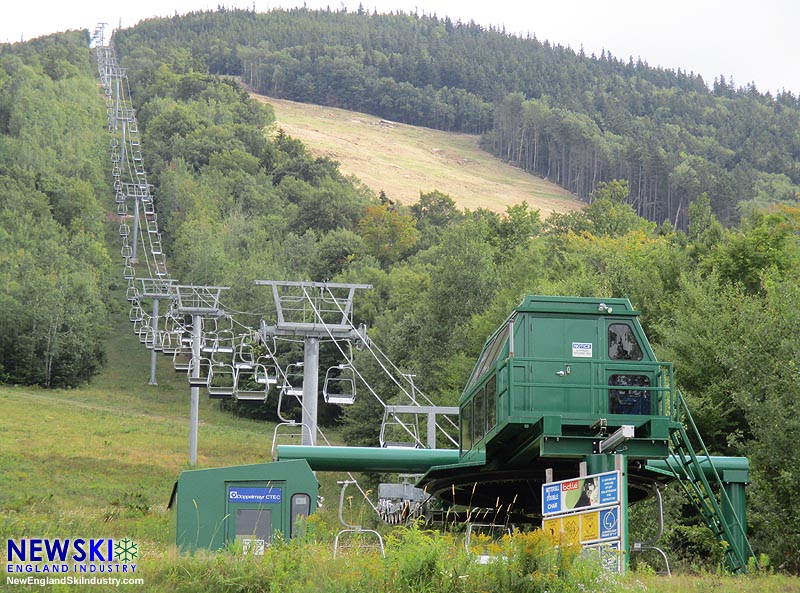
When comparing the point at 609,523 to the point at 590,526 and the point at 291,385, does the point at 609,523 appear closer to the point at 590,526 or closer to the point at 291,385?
the point at 590,526

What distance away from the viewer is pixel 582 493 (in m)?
17.1

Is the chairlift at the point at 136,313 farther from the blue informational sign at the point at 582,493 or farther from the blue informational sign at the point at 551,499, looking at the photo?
the blue informational sign at the point at 582,493

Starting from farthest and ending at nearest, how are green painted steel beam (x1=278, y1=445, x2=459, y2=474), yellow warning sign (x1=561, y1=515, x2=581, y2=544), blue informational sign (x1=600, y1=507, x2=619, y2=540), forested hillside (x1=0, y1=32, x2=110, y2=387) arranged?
forested hillside (x1=0, y1=32, x2=110, y2=387) < green painted steel beam (x1=278, y1=445, x2=459, y2=474) < yellow warning sign (x1=561, y1=515, x2=581, y2=544) < blue informational sign (x1=600, y1=507, x2=619, y2=540)

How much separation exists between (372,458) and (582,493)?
11.4m

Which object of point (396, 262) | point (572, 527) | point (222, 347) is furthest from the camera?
point (396, 262)

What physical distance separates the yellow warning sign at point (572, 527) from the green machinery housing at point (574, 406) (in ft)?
5.79

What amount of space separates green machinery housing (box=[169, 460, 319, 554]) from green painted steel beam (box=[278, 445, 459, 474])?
7.27 metres

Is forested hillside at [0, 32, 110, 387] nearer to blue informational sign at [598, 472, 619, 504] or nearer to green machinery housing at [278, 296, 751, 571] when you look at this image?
green machinery housing at [278, 296, 751, 571]

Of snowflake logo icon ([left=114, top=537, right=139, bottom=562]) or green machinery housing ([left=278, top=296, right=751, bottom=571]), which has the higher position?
green machinery housing ([left=278, top=296, right=751, bottom=571])

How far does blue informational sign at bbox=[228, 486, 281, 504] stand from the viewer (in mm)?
20016

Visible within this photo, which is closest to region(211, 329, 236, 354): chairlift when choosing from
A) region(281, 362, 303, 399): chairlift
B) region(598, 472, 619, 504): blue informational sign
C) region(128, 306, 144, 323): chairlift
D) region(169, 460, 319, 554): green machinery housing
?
region(281, 362, 303, 399): chairlift

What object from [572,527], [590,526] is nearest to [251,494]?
[572,527]

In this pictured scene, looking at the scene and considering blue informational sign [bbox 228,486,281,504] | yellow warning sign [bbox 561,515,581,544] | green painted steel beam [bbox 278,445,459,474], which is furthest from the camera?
green painted steel beam [bbox 278,445,459,474]

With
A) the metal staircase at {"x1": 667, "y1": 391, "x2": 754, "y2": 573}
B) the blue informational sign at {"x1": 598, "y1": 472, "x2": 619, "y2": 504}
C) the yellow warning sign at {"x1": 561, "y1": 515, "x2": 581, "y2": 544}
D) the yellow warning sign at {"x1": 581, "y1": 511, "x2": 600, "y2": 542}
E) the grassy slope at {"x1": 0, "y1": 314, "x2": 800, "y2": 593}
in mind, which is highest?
the blue informational sign at {"x1": 598, "y1": 472, "x2": 619, "y2": 504}
